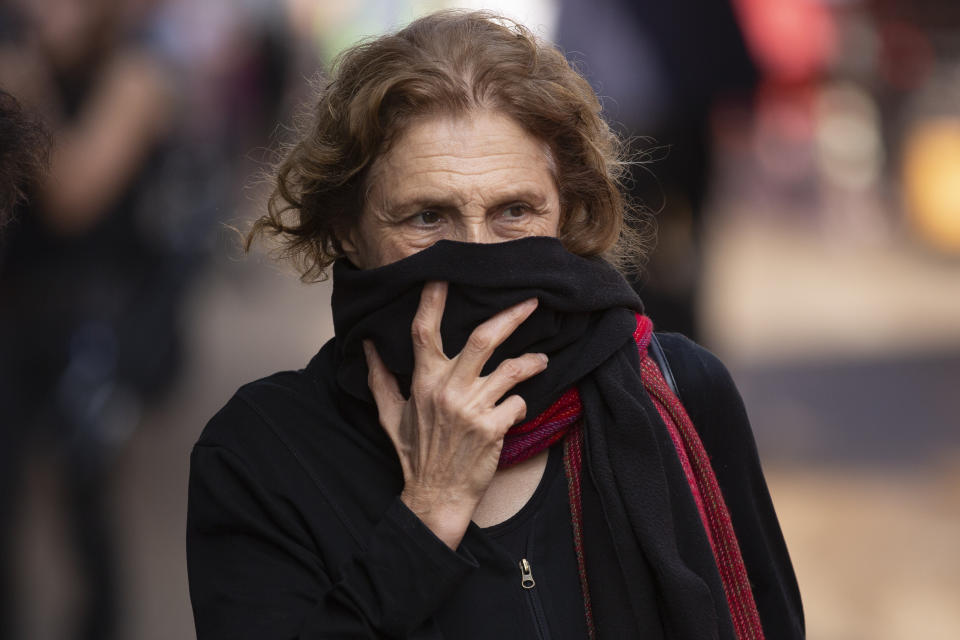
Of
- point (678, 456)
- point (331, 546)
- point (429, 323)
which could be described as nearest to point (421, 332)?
point (429, 323)

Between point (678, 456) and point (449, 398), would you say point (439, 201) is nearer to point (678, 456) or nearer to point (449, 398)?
point (449, 398)

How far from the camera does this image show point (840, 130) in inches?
826

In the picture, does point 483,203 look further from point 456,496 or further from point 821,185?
point 821,185

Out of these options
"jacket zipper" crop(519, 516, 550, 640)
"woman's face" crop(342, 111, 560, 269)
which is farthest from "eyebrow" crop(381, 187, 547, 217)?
"jacket zipper" crop(519, 516, 550, 640)

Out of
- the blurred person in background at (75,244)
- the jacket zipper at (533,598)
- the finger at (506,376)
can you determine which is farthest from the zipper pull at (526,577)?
the blurred person in background at (75,244)

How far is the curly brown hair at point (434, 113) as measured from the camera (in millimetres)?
2176

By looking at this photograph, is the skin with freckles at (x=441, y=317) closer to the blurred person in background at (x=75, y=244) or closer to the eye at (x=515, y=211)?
the eye at (x=515, y=211)

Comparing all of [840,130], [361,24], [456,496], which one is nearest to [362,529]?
[456,496]

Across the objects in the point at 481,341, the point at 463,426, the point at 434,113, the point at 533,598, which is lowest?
the point at 533,598

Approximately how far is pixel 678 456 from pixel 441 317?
0.44 m

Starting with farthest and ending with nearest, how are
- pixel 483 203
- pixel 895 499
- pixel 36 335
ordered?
pixel 895 499
pixel 36 335
pixel 483 203

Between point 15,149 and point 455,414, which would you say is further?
point 15,149

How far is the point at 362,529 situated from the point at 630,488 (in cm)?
41

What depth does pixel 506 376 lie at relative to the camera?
207 centimetres
